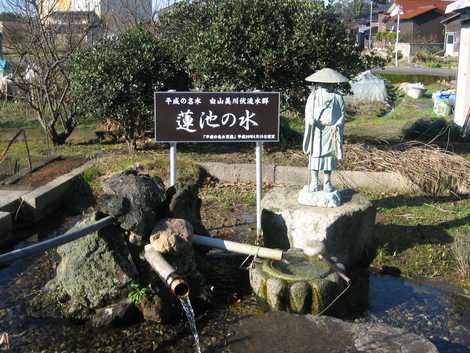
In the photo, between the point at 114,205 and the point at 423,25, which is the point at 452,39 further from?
the point at 114,205

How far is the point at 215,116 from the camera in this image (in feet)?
24.3

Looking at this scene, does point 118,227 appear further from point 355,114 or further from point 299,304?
point 355,114

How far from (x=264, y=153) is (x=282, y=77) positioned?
5.30ft

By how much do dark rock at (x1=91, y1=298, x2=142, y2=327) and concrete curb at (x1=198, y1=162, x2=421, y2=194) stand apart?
5.04 m

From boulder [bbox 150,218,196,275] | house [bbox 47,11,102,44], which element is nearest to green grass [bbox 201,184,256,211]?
boulder [bbox 150,218,196,275]

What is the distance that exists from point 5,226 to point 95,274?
2.73 metres

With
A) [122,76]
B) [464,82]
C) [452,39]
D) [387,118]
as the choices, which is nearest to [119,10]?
[387,118]

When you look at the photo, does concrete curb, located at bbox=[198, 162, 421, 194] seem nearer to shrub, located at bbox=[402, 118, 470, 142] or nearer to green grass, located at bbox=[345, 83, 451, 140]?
shrub, located at bbox=[402, 118, 470, 142]

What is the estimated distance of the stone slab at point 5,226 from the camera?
7430mm

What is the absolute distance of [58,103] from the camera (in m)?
12.8

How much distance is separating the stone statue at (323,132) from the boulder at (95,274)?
229 cm

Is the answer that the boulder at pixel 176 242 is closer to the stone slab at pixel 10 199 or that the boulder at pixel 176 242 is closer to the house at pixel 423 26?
the stone slab at pixel 10 199

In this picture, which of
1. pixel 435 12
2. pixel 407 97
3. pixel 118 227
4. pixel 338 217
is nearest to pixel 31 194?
pixel 118 227

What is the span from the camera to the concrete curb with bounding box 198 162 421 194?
371 inches
